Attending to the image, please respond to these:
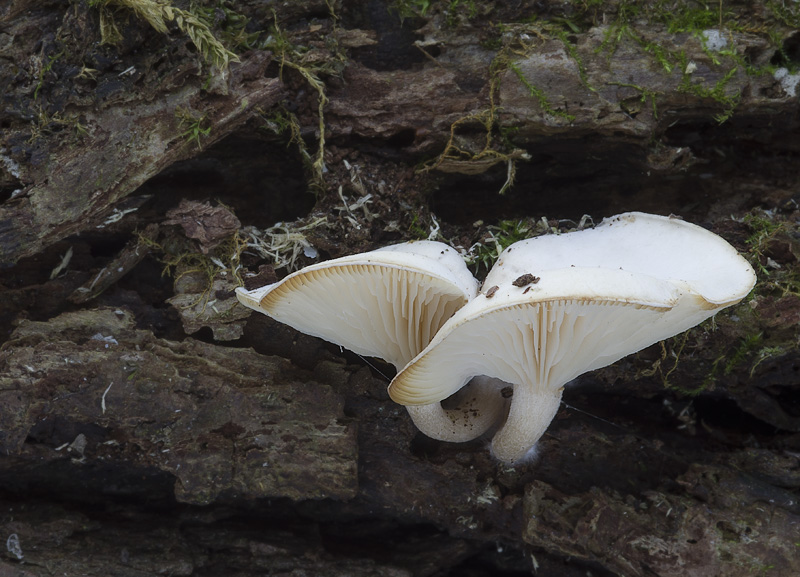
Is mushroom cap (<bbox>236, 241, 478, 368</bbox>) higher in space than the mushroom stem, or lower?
higher

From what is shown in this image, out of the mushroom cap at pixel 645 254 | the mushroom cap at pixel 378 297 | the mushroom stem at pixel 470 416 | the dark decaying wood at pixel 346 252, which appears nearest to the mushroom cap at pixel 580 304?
the mushroom cap at pixel 645 254

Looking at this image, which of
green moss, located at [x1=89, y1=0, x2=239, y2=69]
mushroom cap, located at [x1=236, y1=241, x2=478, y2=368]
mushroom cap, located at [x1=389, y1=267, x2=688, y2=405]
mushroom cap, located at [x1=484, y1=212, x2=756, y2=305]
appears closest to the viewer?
mushroom cap, located at [x1=389, y1=267, x2=688, y2=405]

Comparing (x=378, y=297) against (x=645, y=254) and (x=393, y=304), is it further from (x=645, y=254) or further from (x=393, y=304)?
(x=645, y=254)

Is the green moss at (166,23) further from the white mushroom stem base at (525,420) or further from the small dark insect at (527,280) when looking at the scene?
the white mushroom stem base at (525,420)

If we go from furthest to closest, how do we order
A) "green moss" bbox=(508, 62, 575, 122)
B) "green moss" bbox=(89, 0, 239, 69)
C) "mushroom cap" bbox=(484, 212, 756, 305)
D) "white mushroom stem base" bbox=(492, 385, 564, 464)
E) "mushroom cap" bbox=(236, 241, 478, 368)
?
"green moss" bbox=(508, 62, 575, 122)
"white mushroom stem base" bbox=(492, 385, 564, 464)
"green moss" bbox=(89, 0, 239, 69)
"mushroom cap" bbox=(484, 212, 756, 305)
"mushroom cap" bbox=(236, 241, 478, 368)

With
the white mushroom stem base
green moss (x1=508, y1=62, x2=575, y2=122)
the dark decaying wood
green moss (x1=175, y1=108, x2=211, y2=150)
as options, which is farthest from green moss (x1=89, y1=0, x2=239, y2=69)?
the white mushroom stem base

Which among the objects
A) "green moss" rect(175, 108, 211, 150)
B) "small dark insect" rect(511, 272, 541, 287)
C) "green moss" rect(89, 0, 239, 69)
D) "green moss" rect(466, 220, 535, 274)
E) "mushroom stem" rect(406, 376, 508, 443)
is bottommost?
"mushroom stem" rect(406, 376, 508, 443)

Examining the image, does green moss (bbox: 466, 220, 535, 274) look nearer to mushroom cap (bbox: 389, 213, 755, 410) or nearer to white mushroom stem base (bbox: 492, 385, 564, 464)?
mushroom cap (bbox: 389, 213, 755, 410)

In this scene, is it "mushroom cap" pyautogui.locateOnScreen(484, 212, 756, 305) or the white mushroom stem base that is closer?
"mushroom cap" pyautogui.locateOnScreen(484, 212, 756, 305)
